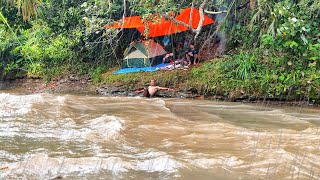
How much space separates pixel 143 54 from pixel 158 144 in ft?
28.5

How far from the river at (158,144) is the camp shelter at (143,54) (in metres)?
5.42

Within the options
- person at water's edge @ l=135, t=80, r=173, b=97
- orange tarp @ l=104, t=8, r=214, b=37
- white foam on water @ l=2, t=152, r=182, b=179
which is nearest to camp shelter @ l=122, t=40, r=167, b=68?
orange tarp @ l=104, t=8, r=214, b=37

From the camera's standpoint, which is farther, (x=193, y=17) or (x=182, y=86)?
(x=193, y=17)

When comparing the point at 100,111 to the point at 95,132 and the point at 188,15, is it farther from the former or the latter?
the point at 188,15

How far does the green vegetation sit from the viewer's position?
927cm

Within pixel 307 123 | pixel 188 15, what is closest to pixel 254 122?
pixel 307 123

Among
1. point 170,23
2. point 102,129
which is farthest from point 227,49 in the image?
point 102,129

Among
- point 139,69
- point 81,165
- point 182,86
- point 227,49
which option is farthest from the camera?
point 139,69

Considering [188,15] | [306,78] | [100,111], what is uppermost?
[188,15]

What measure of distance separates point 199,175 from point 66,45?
488 inches

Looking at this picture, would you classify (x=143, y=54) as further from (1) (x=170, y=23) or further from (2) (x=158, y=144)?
(2) (x=158, y=144)

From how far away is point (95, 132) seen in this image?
5562 mm

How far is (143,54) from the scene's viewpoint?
13289 millimetres

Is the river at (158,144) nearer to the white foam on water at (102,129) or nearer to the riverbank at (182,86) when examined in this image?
the white foam on water at (102,129)
